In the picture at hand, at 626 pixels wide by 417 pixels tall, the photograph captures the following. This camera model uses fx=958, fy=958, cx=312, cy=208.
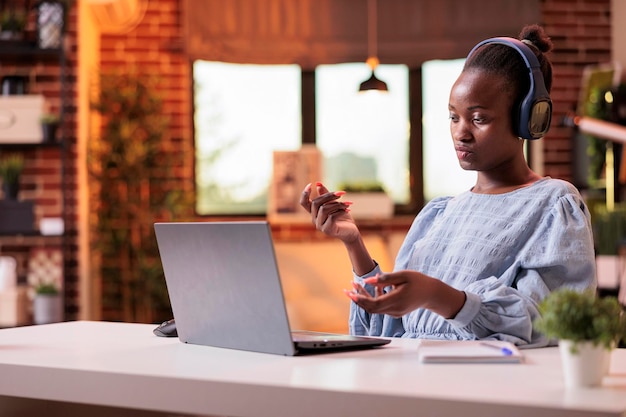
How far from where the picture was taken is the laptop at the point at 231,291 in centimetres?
130

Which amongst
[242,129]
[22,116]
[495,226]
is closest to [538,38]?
[495,226]

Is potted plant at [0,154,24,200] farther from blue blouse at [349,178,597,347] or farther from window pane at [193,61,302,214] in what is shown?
blue blouse at [349,178,597,347]

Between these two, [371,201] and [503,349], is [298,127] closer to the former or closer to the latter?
[371,201]

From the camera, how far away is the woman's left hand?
1.29 metres

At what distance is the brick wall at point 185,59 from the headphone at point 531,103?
4.02 metres

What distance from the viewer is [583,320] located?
1.10 meters

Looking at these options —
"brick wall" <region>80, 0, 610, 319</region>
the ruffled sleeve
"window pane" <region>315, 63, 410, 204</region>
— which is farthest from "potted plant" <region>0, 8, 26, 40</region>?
the ruffled sleeve

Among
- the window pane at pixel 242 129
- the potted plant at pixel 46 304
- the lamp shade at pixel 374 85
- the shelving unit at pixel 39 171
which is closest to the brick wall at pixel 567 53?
the lamp shade at pixel 374 85

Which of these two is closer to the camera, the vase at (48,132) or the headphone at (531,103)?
the headphone at (531,103)

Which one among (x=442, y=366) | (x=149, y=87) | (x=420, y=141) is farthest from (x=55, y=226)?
(x=442, y=366)

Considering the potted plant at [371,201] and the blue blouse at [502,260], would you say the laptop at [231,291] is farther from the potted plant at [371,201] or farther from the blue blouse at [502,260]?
the potted plant at [371,201]

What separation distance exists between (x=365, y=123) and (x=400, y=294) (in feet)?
15.2

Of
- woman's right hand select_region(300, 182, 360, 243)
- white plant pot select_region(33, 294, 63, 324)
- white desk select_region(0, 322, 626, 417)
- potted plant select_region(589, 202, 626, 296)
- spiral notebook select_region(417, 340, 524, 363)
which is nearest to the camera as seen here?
white desk select_region(0, 322, 626, 417)

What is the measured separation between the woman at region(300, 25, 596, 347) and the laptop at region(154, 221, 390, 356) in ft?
0.71
